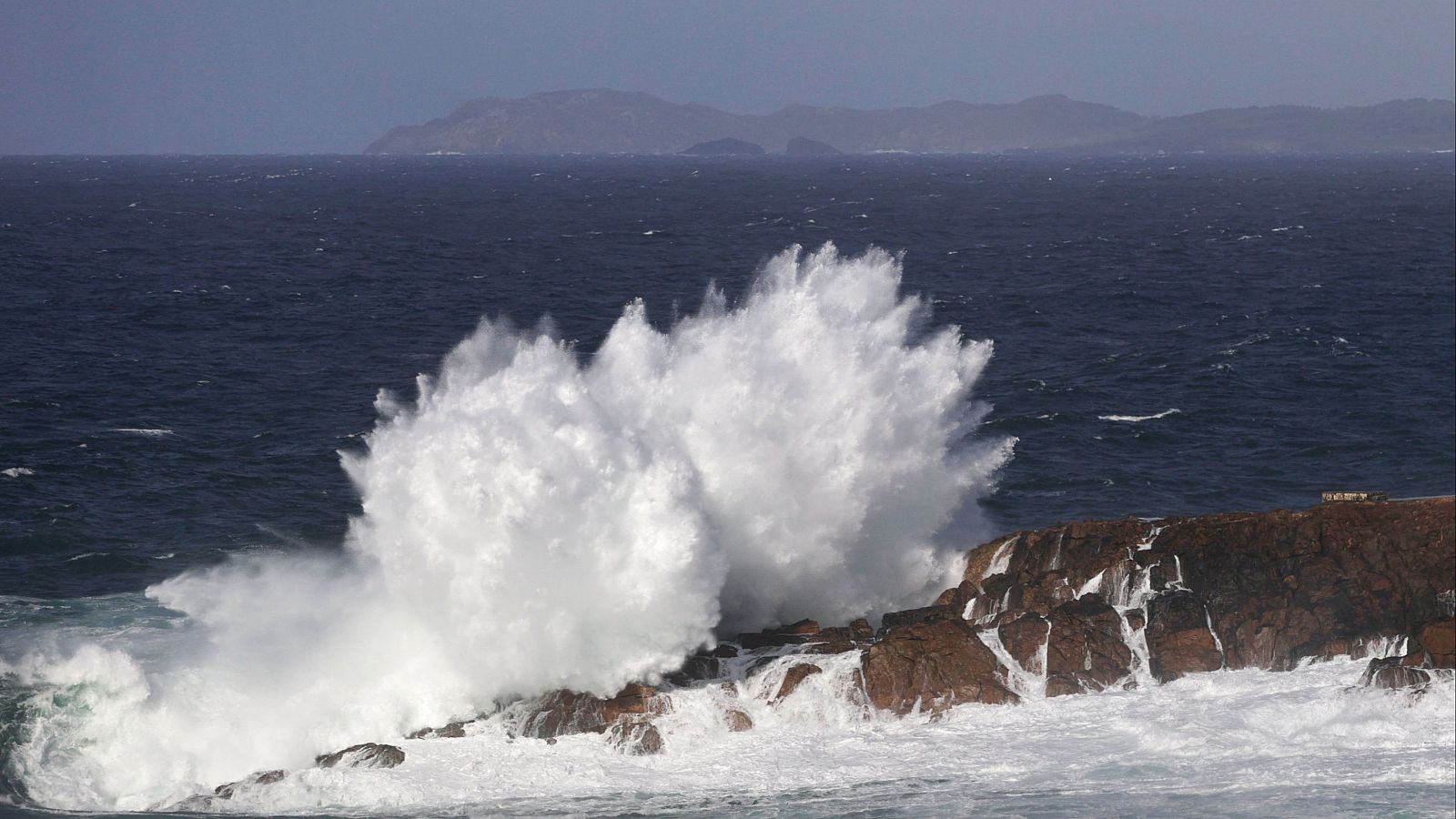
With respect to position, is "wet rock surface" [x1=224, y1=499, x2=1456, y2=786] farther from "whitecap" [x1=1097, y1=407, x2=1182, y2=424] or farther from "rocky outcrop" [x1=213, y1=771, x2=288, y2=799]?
"whitecap" [x1=1097, y1=407, x2=1182, y2=424]

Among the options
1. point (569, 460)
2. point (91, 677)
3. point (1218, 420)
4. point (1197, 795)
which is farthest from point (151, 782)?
point (1218, 420)

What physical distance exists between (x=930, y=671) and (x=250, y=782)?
1039cm

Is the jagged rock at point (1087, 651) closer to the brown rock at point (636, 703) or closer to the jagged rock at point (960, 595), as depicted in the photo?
the jagged rock at point (960, 595)

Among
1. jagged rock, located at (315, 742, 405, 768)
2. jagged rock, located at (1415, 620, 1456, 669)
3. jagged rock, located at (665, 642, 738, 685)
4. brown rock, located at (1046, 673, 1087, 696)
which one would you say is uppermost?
jagged rock, located at (1415, 620, 1456, 669)

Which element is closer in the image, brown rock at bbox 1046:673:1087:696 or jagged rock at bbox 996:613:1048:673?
brown rock at bbox 1046:673:1087:696

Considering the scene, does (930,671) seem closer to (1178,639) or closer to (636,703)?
(1178,639)

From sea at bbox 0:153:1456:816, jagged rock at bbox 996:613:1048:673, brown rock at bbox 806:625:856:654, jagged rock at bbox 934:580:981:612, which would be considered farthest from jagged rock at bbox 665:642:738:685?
jagged rock at bbox 996:613:1048:673

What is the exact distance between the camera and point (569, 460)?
79.3ft

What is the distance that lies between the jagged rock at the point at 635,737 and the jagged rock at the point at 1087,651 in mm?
6334

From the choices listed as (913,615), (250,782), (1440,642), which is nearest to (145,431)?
(250,782)

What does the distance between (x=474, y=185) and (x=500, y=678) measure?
6117 inches

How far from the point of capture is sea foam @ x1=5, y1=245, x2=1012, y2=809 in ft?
74.5

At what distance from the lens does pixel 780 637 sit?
2523 cm

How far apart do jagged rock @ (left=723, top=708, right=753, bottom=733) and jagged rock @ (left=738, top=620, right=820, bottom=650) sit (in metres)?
2.55
